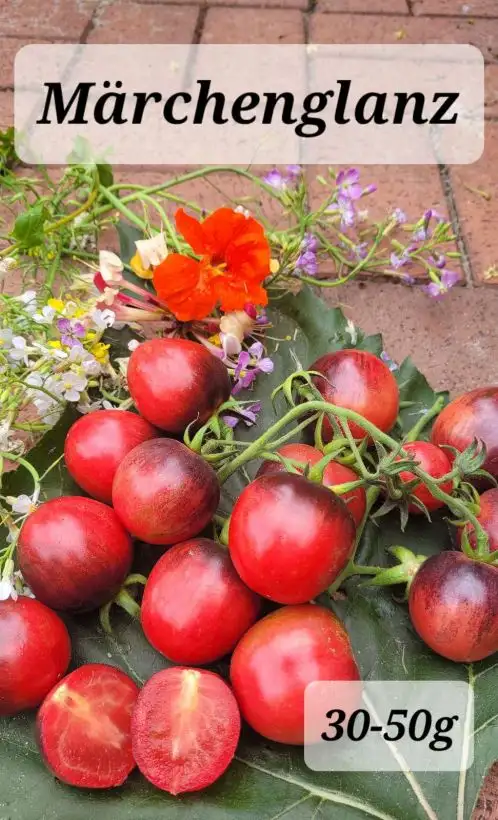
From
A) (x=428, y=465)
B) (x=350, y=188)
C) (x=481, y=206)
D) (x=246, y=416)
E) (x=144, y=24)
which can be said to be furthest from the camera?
(x=144, y=24)

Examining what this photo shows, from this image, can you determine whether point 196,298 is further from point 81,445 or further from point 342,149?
point 342,149

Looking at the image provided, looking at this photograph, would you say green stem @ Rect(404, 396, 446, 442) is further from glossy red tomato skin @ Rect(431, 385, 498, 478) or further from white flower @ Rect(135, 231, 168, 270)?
white flower @ Rect(135, 231, 168, 270)

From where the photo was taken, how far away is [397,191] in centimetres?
126

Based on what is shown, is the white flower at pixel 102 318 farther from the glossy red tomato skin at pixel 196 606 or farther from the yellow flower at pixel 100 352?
the glossy red tomato skin at pixel 196 606

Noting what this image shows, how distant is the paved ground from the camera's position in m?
1.09

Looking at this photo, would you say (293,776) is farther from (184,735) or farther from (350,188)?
(350,188)

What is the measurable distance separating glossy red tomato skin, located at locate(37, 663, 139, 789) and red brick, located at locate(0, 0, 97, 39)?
1.21 m

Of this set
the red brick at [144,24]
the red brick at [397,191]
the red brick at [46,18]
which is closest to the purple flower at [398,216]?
the red brick at [397,191]

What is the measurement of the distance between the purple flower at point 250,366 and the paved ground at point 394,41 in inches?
10.8

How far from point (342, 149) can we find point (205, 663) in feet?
3.04

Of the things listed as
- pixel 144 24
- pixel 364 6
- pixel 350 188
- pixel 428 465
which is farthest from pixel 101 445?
pixel 364 6

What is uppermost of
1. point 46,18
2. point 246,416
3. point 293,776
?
point 46,18

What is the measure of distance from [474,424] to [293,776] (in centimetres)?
34

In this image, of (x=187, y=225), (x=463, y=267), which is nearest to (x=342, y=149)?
(x=463, y=267)
